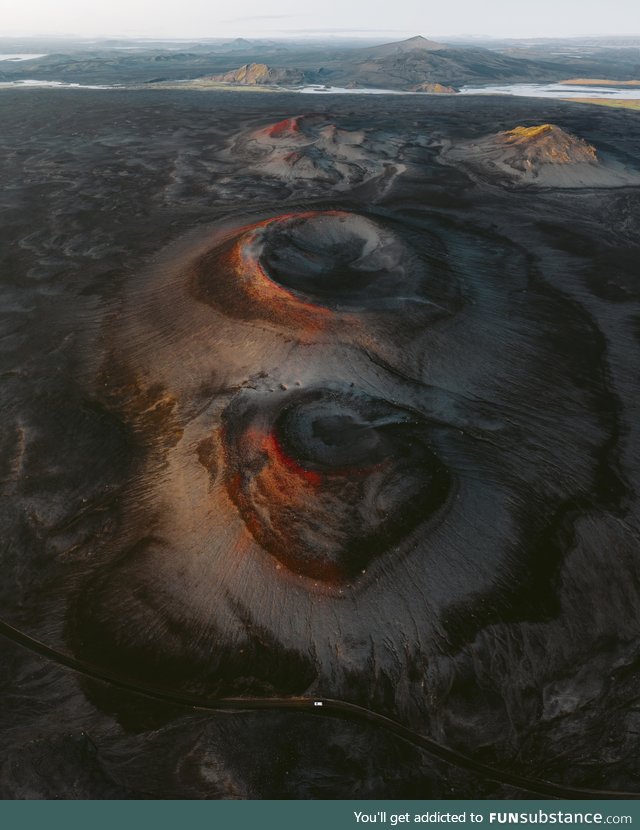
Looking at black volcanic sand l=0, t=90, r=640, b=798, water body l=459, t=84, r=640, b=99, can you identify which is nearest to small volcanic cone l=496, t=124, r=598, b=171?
black volcanic sand l=0, t=90, r=640, b=798

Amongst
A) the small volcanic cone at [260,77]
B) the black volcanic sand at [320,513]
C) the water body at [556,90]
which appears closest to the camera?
the black volcanic sand at [320,513]

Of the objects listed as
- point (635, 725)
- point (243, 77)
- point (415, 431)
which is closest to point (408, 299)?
point (415, 431)

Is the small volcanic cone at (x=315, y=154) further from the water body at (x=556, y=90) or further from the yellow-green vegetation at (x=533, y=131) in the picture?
the water body at (x=556, y=90)

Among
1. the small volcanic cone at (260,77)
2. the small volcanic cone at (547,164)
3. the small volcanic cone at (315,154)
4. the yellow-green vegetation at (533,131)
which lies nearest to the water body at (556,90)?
the small volcanic cone at (260,77)

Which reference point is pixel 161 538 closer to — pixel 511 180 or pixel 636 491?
pixel 636 491

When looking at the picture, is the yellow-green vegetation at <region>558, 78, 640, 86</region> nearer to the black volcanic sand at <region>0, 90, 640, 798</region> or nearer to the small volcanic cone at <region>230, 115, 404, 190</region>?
the small volcanic cone at <region>230, 115, 404, 190</region>

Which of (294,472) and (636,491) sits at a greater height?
(294,472)
